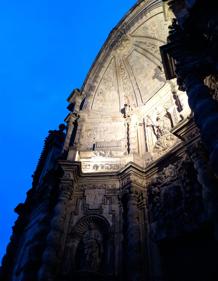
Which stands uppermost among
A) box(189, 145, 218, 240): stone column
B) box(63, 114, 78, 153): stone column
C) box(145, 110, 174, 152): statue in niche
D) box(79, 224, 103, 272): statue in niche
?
box(63, 114, 78, 153): stone column

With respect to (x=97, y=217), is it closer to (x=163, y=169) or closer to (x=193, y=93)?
(x=163, y=169)

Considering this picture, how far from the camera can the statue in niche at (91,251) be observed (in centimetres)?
714

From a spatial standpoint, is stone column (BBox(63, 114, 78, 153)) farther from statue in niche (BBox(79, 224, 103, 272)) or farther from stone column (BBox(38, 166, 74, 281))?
statue in niche (BBox(79, 224, 103, 272))

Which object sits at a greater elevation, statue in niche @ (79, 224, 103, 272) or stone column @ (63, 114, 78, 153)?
stone column @ (63, 114, 78, 153)

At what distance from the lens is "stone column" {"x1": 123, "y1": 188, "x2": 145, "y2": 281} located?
21.0 feet

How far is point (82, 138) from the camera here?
1196 cm

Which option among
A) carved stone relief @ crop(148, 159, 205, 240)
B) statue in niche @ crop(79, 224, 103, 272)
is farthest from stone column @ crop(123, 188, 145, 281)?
statue in niche @ crop(79, 224, 103, 272)

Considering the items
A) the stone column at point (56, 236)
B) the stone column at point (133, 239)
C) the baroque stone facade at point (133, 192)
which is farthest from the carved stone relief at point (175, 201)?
the stone column at point (56, 236)

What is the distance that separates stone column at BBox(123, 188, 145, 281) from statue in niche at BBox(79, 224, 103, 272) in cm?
97

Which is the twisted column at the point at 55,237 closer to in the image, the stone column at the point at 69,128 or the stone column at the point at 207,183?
the stone column at the point at 69,128

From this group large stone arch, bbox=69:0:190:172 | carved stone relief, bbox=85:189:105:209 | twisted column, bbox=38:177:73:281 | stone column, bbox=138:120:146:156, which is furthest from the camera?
stone column, bbox=138:120:146:156

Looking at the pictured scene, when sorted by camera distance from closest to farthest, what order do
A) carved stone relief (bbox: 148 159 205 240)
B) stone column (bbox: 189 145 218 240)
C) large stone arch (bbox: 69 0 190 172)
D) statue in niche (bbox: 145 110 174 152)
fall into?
stone column (bbox: 189 145 218 240) < carved stone relief (bbox: 148 159 205 240) < statue in niche (bbox: 145 110 174 152) < large stone arch (bbox: 69 0 190 172)

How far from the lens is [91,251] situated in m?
7.47

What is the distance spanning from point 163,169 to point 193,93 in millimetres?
3815
